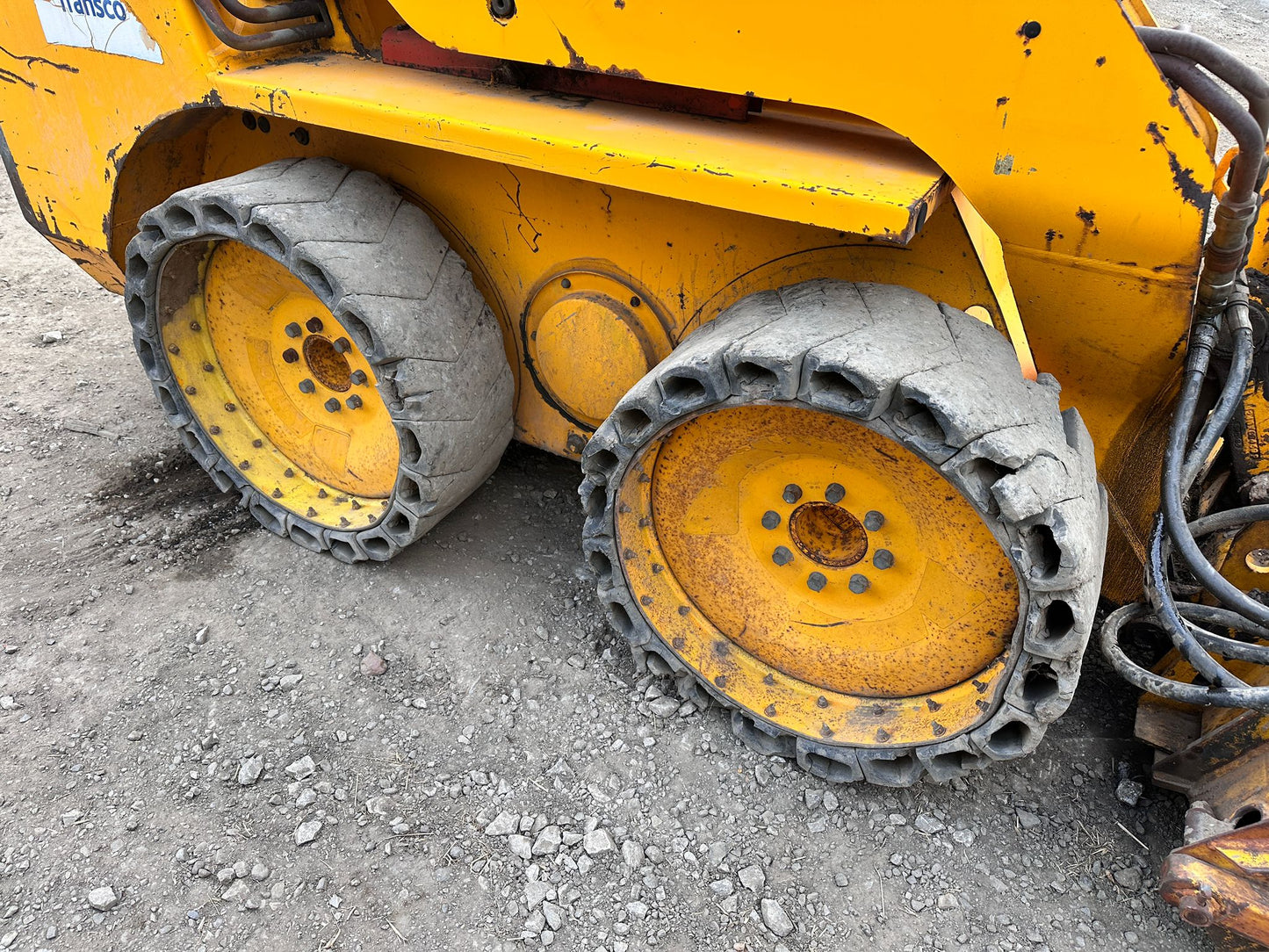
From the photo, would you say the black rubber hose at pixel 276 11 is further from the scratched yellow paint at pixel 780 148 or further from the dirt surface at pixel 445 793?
the dirt surface at pixel 445 793

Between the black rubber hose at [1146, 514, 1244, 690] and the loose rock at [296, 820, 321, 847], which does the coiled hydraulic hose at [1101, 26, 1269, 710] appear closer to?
the black rubber hose at [1146, 514, 1244, 690]

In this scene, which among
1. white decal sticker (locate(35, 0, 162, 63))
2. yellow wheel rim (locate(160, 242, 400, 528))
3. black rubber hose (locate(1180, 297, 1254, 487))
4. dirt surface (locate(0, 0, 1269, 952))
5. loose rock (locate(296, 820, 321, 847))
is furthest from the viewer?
yellow wheel rim (locate(160, 242, 400, 528))

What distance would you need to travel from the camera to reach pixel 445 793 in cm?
223

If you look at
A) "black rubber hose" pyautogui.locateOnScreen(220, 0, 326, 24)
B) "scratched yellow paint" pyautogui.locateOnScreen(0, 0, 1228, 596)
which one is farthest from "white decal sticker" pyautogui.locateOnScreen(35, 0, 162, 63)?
"black rubber hose" pyautogui.locateOnScreen(220, 0, 326, 24)

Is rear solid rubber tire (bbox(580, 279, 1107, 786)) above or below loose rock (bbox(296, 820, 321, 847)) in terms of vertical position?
above

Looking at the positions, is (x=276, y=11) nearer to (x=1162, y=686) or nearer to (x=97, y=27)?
(x=97, y=27)

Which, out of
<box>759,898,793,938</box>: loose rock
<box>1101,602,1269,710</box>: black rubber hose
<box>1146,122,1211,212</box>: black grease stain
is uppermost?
<box>1146,122,1211,212</box>: black grease stain

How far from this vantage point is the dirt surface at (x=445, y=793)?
1986 mm

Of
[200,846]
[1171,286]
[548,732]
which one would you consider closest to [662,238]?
[1171,286]

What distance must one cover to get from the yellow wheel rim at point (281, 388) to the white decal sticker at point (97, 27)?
0.52m

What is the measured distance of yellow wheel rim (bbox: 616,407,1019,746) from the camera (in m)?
1.98

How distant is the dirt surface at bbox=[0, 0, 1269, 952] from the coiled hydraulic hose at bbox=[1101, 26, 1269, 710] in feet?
1.80

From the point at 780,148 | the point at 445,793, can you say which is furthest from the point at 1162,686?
the point at 445,793

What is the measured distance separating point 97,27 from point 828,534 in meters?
2.34
